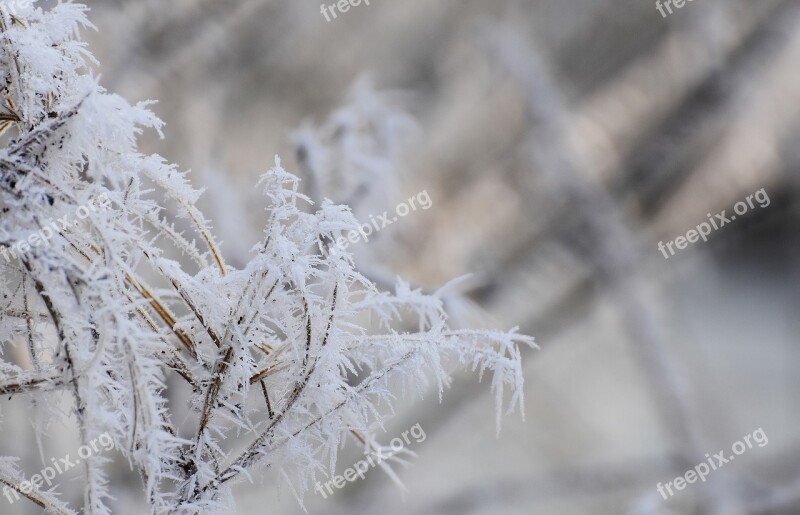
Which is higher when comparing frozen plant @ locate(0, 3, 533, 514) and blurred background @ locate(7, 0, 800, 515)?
blurred background @ locate(7, 0, 800, 515)

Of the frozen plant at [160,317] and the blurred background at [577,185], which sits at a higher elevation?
the blurred background at [577,185]

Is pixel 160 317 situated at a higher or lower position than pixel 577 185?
lower

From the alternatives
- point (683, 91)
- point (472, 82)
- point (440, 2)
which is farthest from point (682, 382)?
point (440, 2)

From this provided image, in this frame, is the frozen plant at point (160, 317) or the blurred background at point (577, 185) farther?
the blurred background at point (577, 185)

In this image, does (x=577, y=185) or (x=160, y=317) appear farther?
(x=577, y=185)
